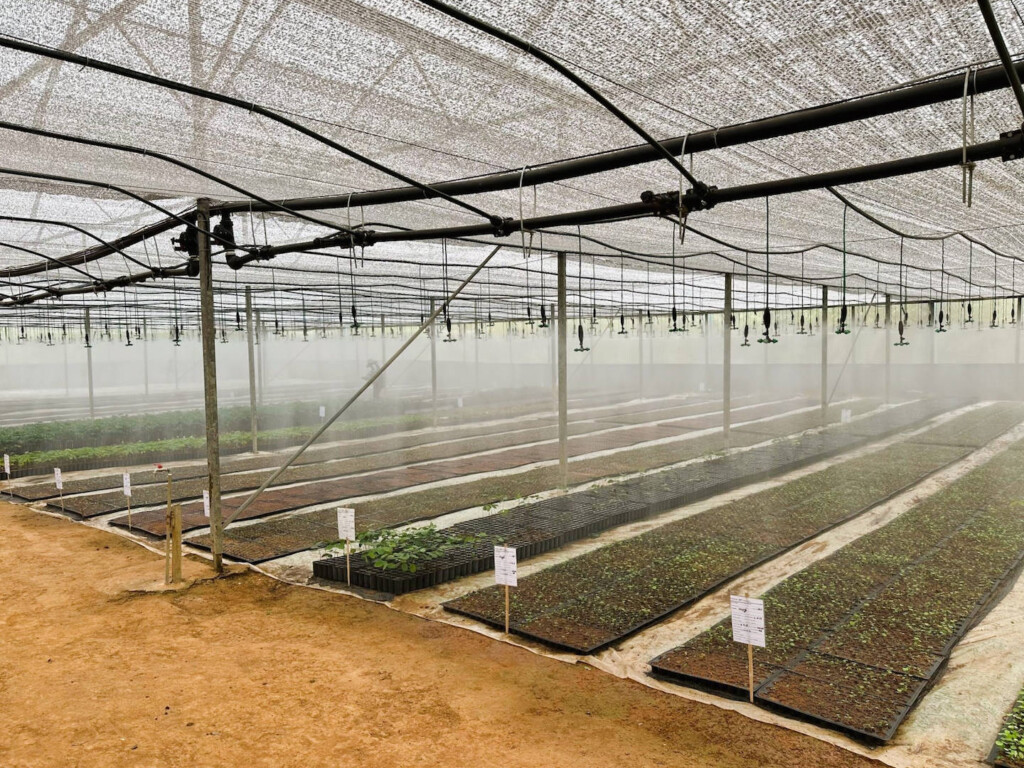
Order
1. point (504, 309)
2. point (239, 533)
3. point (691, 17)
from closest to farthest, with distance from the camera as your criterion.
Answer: point (691, 17), point (239, 533), point (504, 309)

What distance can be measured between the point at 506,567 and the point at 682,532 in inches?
125

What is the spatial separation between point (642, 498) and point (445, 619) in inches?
164

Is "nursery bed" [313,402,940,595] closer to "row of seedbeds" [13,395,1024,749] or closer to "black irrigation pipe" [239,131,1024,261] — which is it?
"row of seedbeds" [13,395,1024,749]

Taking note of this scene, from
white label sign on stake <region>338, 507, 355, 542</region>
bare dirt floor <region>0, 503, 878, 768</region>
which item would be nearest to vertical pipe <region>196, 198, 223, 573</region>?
bare dirt floor <region>0, 503, 878, 768</region>

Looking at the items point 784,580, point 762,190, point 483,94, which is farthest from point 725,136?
point 784,580

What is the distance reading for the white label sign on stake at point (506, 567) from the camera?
4941 millimetres

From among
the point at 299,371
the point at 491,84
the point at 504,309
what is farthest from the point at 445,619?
the point at 299,371

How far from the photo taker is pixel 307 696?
165 inches

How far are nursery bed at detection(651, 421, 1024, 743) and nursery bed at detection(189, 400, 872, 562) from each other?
4.32 meters

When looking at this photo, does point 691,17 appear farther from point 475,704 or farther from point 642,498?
point 642,498

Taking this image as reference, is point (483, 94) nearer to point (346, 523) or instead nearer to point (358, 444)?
point (346, 523)

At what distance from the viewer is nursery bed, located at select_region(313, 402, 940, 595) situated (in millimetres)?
6289

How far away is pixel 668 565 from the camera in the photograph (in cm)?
639

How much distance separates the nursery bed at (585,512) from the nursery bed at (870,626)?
7.72ft
